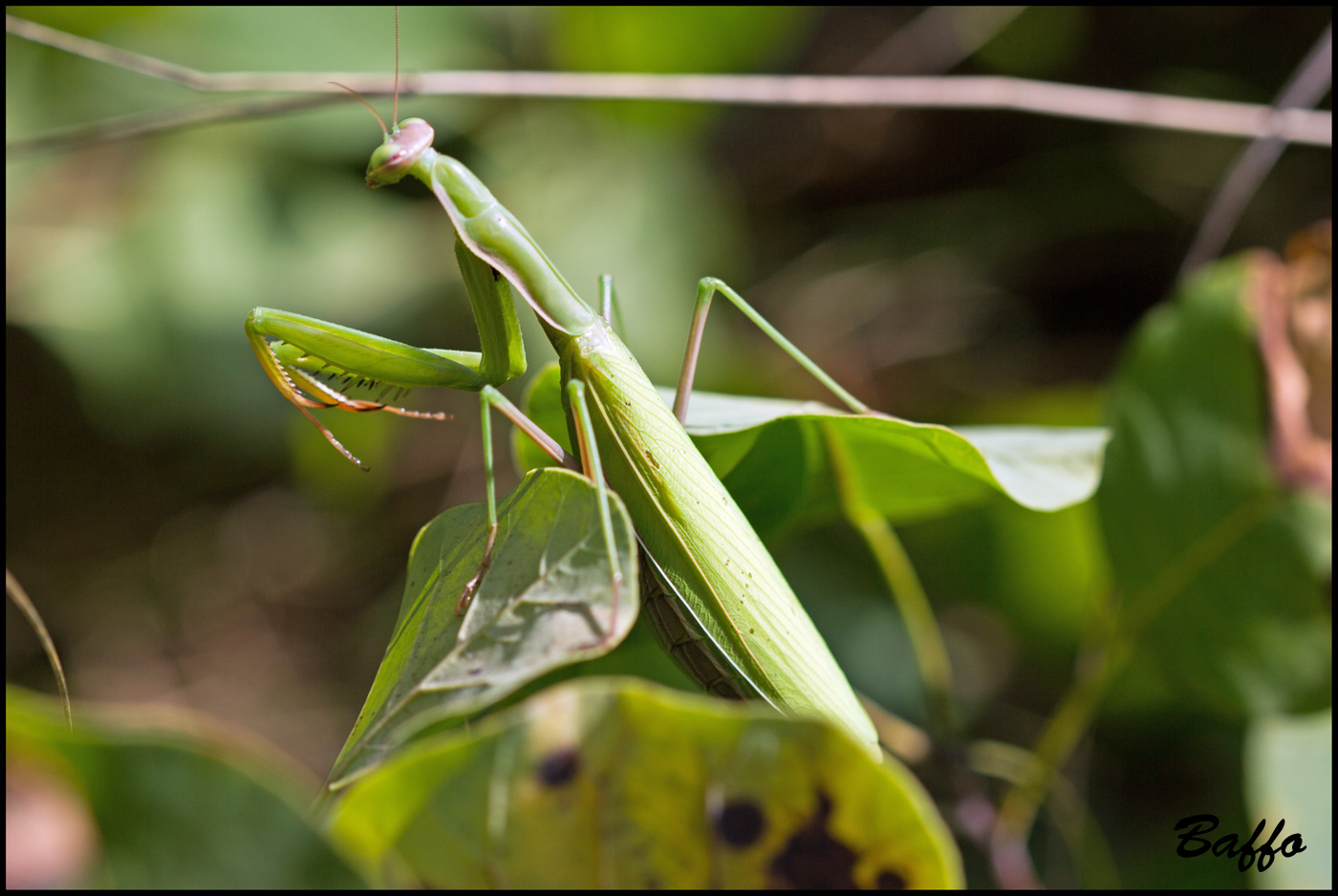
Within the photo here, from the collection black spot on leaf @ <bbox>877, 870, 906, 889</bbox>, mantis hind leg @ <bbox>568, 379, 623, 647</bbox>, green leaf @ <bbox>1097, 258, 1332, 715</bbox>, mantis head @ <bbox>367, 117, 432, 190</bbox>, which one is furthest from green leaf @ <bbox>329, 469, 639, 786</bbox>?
green leaf @ <bbox>1097, 258, 1332, 715</bbox>

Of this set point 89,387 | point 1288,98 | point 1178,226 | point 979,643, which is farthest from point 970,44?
point 89,387

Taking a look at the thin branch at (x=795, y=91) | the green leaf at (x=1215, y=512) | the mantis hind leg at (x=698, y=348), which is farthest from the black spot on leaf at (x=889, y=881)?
the thin branch at (x=795, y=91)

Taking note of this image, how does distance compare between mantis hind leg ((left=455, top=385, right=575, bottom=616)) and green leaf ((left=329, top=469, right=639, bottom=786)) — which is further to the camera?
mantis hind leg ((left=455, top=385, right=575, bottom=616))

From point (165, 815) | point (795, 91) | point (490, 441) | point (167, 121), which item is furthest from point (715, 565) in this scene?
point (167, 121)

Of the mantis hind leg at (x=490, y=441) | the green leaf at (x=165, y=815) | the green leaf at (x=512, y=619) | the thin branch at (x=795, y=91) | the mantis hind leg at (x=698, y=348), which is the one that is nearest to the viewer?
the green leaf at (x=165, y=815)

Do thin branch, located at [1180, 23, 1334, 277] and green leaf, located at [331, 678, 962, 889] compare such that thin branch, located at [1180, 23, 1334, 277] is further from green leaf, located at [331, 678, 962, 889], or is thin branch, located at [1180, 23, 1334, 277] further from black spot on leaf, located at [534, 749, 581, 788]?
black spot on leaf, located at [534, 749, 581, 788]

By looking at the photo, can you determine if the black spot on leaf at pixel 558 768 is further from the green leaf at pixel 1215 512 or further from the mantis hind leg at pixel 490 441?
the green leaf at pixel 1215 512

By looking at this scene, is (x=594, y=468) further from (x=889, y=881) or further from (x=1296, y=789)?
(x=1296, y=789)
